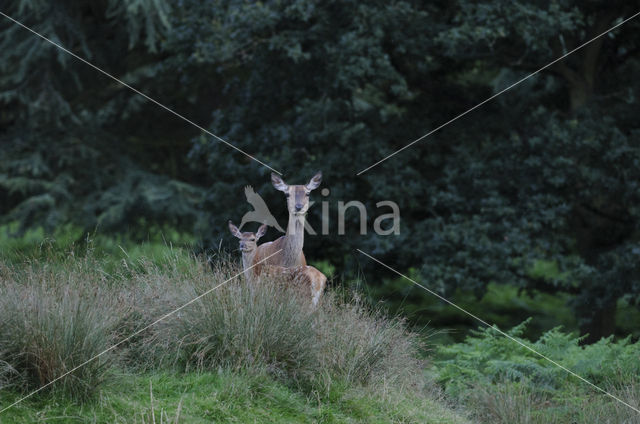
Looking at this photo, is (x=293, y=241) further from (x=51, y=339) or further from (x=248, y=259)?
(x=51, y=339)

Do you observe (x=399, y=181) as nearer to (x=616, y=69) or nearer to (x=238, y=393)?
(x=616, y=69)

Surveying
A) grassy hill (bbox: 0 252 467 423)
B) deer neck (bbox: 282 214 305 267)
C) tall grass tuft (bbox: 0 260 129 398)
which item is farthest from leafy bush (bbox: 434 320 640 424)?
tall grass tuft (bbox: 0 260 129 398)

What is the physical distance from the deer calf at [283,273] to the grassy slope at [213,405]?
0.79m

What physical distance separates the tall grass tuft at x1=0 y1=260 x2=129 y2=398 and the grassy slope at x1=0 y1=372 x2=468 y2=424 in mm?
131

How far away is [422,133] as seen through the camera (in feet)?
41.3

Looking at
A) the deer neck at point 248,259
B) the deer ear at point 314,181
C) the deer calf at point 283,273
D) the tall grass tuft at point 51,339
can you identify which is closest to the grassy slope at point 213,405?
the tall grass tuft at point 51,339

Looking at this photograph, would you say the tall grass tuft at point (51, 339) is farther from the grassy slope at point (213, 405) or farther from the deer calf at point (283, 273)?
the deer calf at point (283, 273)

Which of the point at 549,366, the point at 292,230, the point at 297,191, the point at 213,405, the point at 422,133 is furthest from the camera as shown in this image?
the point at 422,133

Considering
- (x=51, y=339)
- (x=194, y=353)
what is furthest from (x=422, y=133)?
(x=51, y=339)

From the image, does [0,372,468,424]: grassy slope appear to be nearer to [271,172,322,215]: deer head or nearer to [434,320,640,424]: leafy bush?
[434,320,640,424]: leafy bush

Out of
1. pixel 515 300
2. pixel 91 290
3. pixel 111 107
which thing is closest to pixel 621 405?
pixel 91 290

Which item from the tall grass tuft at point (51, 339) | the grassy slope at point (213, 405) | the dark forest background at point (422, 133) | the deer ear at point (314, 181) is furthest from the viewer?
the dark forest background at point (422, 133)

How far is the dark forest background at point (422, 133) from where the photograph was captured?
10.9 m

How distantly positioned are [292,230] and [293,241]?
0.31 ft
